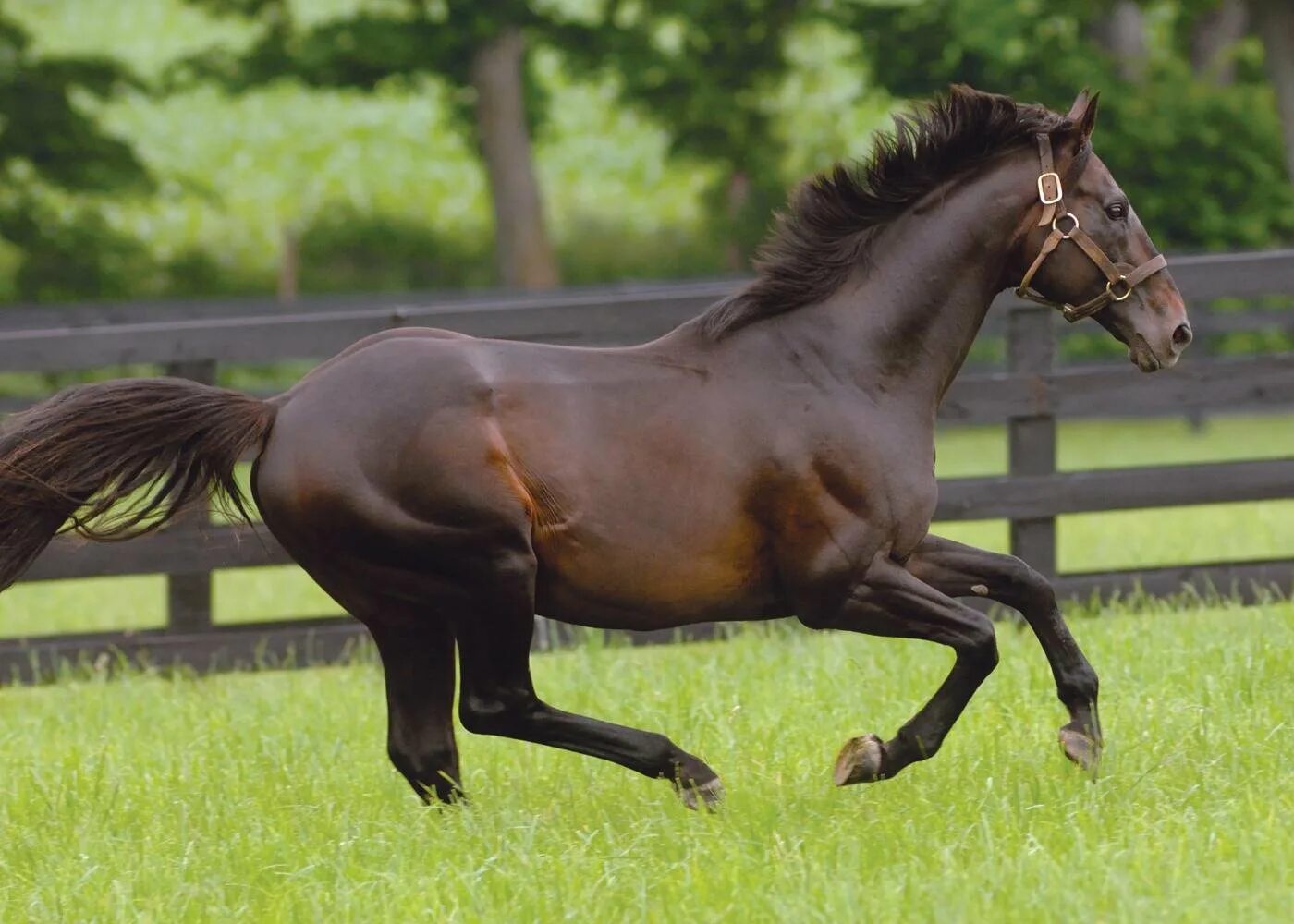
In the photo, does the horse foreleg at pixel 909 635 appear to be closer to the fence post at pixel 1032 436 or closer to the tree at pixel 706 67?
the fence post at pixel 1032 436

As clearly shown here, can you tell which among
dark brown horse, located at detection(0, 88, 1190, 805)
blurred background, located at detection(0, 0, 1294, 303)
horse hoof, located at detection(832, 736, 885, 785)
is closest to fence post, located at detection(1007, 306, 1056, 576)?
dark brown horse, located at detection(0, 88, 1190, 805)

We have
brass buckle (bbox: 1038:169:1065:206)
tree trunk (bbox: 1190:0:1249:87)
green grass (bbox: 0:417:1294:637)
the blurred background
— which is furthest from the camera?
tree trunk (bbox: 1190:0:1249:87)

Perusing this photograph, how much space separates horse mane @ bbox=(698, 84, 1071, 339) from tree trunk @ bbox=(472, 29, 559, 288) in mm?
17037

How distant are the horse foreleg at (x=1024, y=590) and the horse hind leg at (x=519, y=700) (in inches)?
30.5

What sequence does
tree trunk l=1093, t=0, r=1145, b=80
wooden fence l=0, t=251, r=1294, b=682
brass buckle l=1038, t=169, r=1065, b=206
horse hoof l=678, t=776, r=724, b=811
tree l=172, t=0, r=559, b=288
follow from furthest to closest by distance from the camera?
tree trunk l=1093, t=0, r=1145, b=80, tree l=172, t=0, r=559, b=288, wooden fence l=0, t=251, r=1294, b=682, brass buckle l=1038, t=169, r=1065, b=206, horse hoof l=678, t=776, r=724, b=811

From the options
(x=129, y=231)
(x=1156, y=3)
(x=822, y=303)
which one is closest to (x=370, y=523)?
(x=822, y=303)

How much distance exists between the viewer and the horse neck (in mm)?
4555

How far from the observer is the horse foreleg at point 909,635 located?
4.37 metres

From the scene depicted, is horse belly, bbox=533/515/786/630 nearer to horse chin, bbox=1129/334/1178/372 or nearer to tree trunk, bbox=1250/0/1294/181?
horse chin, bbox=1129/334/1178/372

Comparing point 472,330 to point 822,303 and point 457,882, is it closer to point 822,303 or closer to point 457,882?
point 822,303

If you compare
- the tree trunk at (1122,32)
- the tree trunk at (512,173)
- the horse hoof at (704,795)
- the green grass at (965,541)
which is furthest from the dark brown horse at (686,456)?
the tree trunk at (1122,32)

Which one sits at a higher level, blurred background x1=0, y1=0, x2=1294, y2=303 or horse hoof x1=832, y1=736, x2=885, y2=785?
blurred background x1=0, y1=0, x2=1294, y2=303

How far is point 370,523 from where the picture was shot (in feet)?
14.0

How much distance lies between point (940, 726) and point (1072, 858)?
82 cm
